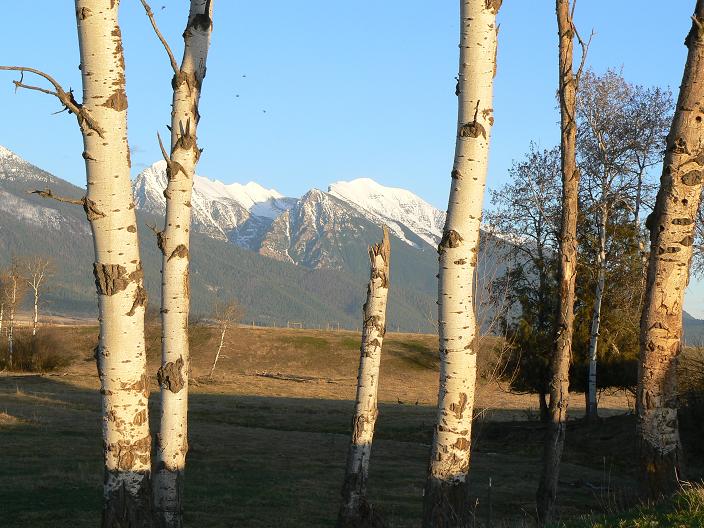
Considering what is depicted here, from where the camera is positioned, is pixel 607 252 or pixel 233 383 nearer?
pixel 607 252

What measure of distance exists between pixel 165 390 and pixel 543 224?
928 inches

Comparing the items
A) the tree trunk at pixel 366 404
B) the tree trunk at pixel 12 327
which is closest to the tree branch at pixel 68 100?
the tree trunk at pixel 366 404

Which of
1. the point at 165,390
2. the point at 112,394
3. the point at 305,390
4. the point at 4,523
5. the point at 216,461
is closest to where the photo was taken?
the point at 112,394

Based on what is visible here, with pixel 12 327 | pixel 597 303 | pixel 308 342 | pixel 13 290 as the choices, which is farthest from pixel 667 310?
pixel 308 342

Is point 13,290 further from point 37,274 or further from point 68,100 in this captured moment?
point 68,100

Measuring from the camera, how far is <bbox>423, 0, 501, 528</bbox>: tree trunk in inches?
345

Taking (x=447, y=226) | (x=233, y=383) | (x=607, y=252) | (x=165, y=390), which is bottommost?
(x=233, y=383)

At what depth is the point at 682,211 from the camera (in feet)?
31.8

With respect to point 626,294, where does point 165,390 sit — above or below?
below

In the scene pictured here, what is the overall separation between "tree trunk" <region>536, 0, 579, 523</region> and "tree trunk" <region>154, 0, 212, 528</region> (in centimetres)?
723

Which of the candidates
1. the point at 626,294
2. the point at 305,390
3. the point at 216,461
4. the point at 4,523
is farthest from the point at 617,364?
the point at 305,390

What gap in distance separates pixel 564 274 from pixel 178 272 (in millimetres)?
7873

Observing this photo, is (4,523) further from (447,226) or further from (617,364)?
(617,364)

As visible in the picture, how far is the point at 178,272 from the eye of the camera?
36.5 feet
